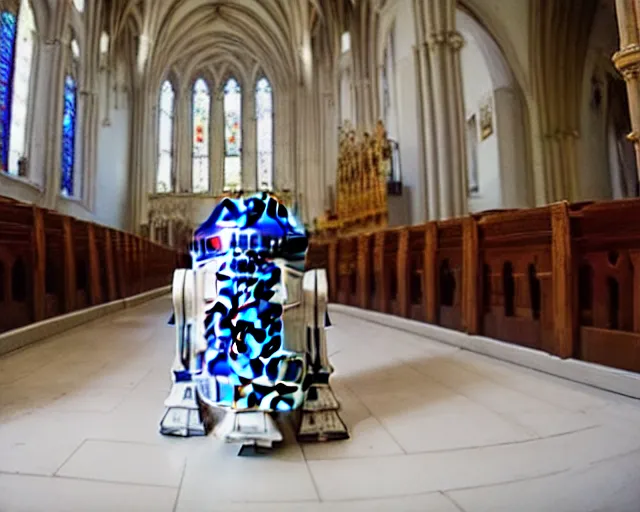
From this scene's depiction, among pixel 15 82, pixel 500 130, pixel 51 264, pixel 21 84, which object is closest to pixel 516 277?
pixel 51 264

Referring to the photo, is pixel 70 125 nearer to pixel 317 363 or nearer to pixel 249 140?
pixel 249 140

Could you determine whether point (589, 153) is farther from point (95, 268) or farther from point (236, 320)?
point (236, 320)

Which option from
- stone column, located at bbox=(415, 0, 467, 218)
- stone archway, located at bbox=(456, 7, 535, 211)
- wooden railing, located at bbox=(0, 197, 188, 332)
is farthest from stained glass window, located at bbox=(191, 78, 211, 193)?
wooden railing, located at bbox=(0, 197, 188, 332)

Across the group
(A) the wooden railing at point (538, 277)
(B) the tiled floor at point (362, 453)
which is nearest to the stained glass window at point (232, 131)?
(A) the wooden railing at point (538, 277)

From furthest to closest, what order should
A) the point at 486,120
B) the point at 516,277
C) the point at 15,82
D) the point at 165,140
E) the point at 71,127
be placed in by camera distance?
the point at 165,140 → the point at 71,127 → the point at 486,120 → the point at 15,82 → the point at 516,277

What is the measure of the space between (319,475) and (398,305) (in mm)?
3292

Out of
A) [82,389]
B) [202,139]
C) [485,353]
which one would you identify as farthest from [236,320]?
[202,139]

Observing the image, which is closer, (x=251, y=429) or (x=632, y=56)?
(x=251, y=429)

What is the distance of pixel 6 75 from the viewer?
10422 millimetres

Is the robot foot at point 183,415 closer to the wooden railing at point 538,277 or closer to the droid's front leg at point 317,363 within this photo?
the droid's front leg at point 317,363

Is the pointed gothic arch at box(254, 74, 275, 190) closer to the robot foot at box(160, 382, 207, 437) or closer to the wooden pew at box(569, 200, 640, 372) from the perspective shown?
the wooden pew at box(569, 200, 640, 372)

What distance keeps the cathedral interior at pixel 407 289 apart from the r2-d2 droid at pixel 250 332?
0.35 ft

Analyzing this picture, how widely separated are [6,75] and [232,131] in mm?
14813

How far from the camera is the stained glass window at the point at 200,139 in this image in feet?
80.1
